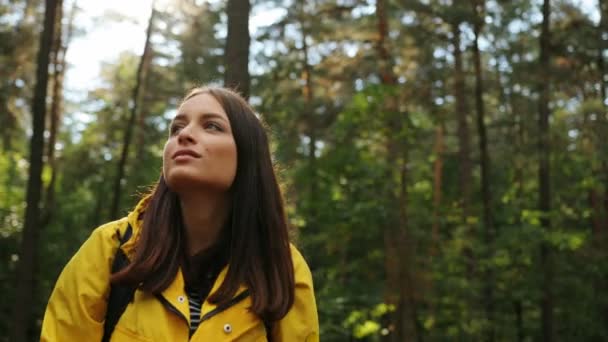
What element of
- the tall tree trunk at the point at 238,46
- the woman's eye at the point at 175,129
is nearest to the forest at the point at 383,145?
the tall tree trunk at the point at 238,46

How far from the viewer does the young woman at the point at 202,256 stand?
2518mm

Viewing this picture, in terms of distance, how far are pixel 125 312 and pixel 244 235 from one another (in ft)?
1.76

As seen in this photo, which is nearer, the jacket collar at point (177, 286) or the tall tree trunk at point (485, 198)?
the jacket collar at point (177, 286)

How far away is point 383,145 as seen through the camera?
14.1 metres

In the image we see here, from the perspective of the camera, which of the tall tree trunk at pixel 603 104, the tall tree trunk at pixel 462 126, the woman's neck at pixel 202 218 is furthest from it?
the tall tree trunk at pixel 462 126

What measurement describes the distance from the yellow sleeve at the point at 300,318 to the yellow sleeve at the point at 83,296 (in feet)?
2.13

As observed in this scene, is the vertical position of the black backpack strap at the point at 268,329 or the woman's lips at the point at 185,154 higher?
the woman's lips at the point at 185,154

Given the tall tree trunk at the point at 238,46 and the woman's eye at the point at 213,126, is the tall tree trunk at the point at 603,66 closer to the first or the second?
the tall tree trunk at the point at 238,46

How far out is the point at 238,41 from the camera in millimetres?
7324

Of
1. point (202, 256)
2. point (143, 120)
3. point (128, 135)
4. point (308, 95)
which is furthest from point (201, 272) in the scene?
point (143, 120)

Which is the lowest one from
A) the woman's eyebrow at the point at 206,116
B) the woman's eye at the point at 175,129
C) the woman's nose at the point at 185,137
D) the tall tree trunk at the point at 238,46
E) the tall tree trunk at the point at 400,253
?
the tall tree trunk at the point at 400,253

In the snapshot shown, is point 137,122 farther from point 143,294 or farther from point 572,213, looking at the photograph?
point 143,294

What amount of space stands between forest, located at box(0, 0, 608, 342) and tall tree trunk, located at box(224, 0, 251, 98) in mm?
21

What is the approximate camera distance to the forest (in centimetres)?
1217
